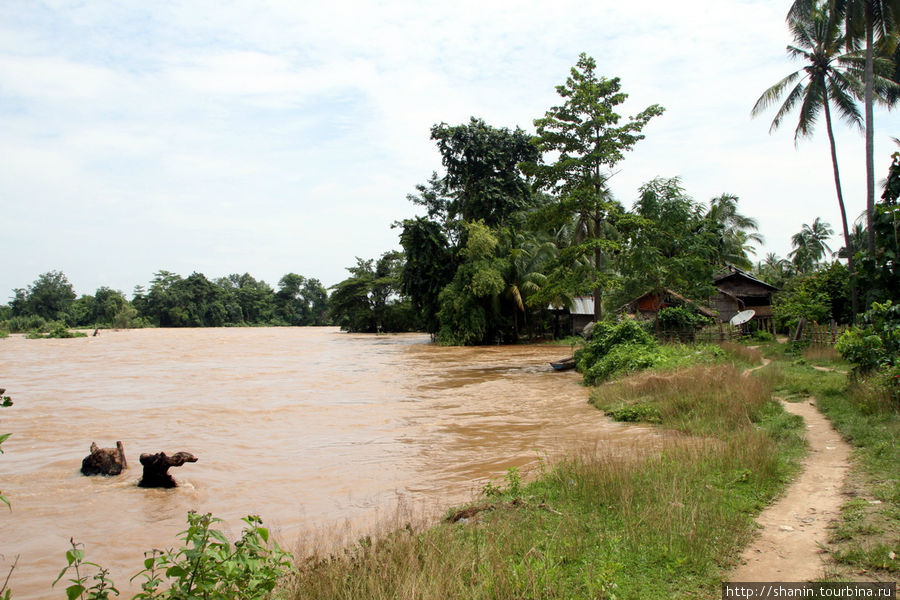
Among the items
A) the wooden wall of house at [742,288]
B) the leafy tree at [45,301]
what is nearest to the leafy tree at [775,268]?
the wooden wall of house at [742,288]

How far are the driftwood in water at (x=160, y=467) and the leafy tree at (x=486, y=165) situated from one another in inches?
1302

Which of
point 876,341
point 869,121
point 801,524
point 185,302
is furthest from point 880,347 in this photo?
point 185,302

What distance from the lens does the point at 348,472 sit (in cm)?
895

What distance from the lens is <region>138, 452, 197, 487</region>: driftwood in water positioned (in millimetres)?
8055

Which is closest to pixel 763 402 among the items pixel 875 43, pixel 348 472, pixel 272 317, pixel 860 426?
pixel 860 426

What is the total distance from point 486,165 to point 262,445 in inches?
1284

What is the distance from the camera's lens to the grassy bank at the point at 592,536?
151 inches

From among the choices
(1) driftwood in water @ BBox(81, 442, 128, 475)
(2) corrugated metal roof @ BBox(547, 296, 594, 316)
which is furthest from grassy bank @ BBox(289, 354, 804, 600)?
(2) corrugated metal roof @ BBox(547, 296, 594, 316)

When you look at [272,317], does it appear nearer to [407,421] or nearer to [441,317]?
[441,317]

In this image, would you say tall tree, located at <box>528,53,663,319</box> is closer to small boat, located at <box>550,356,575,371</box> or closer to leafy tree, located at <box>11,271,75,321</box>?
Answer: small boat, located at <box>550,356,575,371</box>

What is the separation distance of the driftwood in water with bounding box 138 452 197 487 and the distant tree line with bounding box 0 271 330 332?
6418 centimetres

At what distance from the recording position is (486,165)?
40719 millimetres

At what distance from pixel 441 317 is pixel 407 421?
2582cm

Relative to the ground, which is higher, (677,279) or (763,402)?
(677,279)
